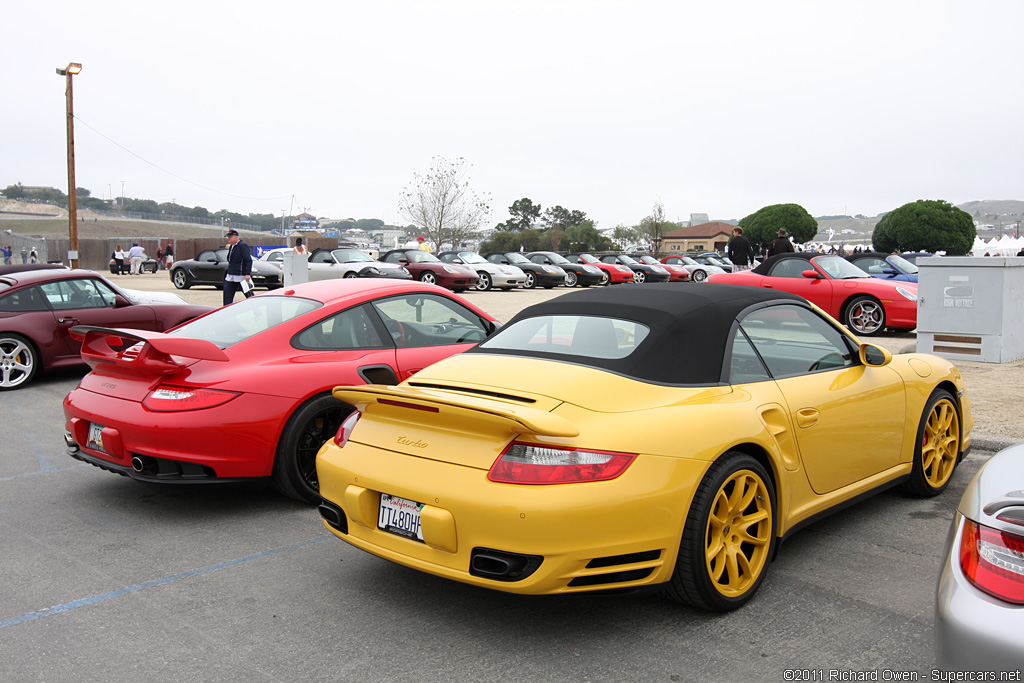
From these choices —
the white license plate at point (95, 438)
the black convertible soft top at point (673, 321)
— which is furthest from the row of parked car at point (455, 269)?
the black convertible soft top at point (673, 321)

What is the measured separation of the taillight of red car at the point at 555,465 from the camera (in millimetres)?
3088

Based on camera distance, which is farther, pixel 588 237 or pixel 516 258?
pixel 588 237

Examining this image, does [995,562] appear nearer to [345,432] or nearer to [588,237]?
[345,432]

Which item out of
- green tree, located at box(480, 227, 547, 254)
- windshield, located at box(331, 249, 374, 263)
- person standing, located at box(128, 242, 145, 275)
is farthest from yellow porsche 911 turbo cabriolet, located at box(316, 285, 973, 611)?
green tree, located at box(480, 227, 547, 254)

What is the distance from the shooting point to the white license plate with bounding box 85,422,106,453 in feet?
16.0

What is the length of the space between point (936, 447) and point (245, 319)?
4624mm

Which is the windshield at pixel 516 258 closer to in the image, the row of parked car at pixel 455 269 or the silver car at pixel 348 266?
the row of parked car at pixel 455 269

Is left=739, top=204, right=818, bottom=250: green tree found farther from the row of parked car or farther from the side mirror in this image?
the side mirror

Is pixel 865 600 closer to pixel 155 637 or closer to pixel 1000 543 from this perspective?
pixel 1000 543

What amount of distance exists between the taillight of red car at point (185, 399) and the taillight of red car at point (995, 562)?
3.83 meters

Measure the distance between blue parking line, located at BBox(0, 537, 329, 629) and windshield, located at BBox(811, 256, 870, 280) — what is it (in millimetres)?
11998

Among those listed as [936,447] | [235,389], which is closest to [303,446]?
[235,389]

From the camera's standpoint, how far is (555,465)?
122 inches

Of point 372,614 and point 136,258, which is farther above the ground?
point 136,258
